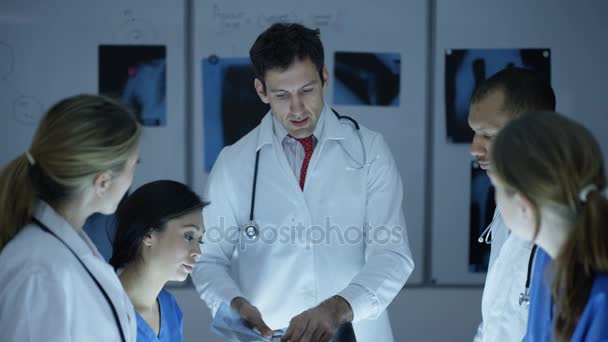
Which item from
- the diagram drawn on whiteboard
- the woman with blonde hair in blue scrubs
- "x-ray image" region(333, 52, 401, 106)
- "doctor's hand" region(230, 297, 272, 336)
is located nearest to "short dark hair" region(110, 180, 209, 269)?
the woman with blonde hair in blue scrubs

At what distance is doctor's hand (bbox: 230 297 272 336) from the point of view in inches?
66.7

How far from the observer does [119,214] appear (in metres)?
→ 1.88

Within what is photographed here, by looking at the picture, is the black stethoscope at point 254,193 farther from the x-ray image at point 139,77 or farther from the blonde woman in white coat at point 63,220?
the x-ray image at point 139,77

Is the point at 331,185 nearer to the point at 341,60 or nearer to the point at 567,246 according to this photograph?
the point at 567,246

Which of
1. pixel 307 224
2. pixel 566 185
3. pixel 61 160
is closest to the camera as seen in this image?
pixel 566 185

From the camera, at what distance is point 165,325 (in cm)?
181

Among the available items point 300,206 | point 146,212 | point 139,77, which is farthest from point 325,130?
point 139,77

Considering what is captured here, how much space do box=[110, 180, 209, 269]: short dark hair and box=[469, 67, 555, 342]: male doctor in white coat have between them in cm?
85

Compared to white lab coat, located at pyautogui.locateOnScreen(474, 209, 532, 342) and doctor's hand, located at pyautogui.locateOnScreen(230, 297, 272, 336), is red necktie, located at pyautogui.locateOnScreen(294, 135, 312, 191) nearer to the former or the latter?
doctor's hand, located at pyautogui.locateOnScreen(230, 297, 272, 336)

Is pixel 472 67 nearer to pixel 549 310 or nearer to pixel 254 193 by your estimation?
pixel 254 193

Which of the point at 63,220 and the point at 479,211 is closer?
the point at 63,220

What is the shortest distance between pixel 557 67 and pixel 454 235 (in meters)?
0.97

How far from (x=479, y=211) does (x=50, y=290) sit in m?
2.45

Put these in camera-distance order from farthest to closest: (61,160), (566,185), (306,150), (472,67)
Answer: (472,67) < (306,150) < (61,160) < (566,185)
